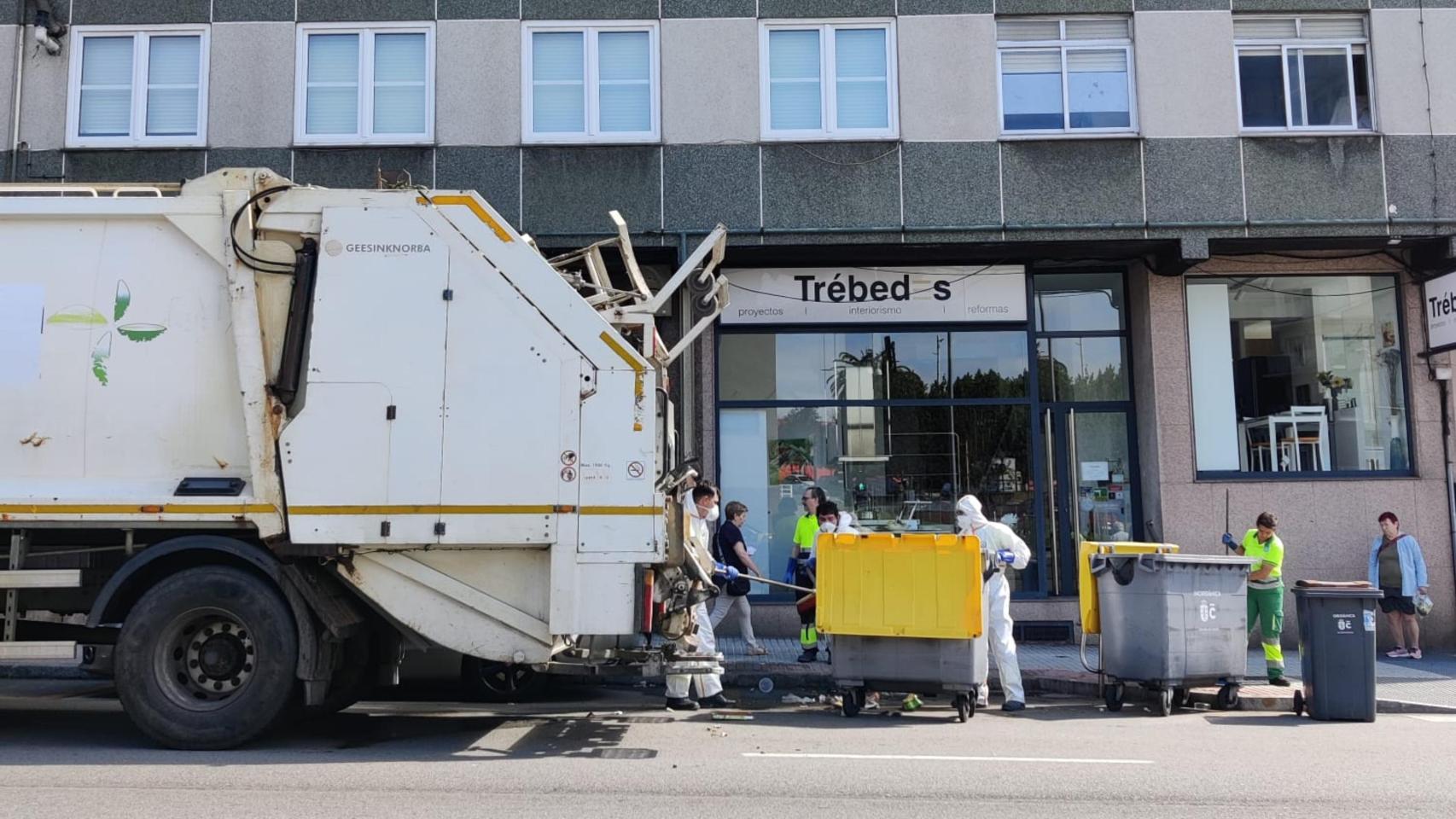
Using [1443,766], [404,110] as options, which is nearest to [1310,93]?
[1443,766]

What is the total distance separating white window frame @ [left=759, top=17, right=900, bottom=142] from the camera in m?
12.6

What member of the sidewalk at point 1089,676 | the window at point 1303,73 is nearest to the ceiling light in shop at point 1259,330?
the window at point 1303,73

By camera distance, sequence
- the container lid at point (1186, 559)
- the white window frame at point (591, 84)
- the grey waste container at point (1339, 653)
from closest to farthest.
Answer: the grey waste container at point (1339, 653) < the container lid at point (1186, 559) < the white window frame at point (591, 84)

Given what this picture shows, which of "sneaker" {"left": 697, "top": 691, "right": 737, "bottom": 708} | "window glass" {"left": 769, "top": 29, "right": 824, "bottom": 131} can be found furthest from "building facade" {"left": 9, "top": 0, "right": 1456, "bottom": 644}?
"sneaker" {"left": 697, "top": 691, "right": 737, "bottom": 708}

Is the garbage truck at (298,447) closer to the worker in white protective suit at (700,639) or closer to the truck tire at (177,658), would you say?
the truck tire at (177,658)

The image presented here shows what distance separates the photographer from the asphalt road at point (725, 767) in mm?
5570

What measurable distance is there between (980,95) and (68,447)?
9.74m

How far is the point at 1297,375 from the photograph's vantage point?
43.3ft

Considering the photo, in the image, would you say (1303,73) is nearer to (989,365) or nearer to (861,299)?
(989,365)

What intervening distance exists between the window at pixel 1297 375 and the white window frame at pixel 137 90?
11596 millimetres

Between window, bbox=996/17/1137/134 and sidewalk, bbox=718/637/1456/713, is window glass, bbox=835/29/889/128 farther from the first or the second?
sidewalk, bbox=718/637/1456/713

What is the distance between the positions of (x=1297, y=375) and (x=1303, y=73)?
3.50 m

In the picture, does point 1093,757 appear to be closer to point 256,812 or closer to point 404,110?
point 256,812

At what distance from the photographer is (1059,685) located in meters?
9.96
